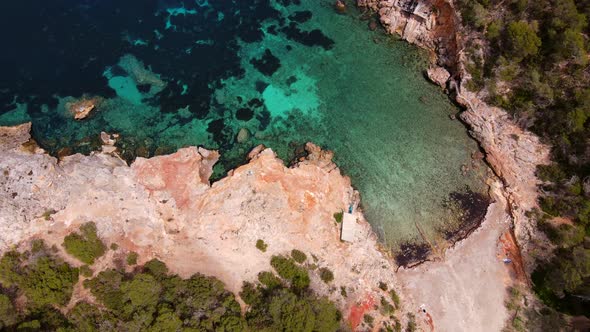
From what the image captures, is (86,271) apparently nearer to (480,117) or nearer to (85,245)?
(85,245)

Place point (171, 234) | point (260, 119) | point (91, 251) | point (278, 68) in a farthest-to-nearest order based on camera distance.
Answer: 1. point (278, 68)
2. point (260, 119)
3. point (171, 234)
4. point (91, 251)

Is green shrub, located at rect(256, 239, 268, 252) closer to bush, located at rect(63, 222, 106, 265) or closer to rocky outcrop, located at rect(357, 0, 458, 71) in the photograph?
bush, located at rect(63, 222, 106, 265)

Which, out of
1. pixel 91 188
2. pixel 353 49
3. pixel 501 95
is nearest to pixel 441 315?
pixel 501 95

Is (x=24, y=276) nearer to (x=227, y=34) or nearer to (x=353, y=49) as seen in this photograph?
(x=227, y=34)

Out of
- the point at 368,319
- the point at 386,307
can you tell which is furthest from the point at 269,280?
the point at 386,307

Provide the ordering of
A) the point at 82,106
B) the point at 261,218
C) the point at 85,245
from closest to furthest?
the point at 85,245
the point at 261,218
the point at 82,106

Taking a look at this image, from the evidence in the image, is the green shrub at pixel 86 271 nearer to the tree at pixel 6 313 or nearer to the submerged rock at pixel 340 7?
the tree at pixel 6 313

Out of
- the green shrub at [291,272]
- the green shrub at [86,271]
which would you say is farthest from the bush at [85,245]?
the green shrub at [291,272]

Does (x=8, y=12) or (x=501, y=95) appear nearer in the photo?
(x=501, y=95)
